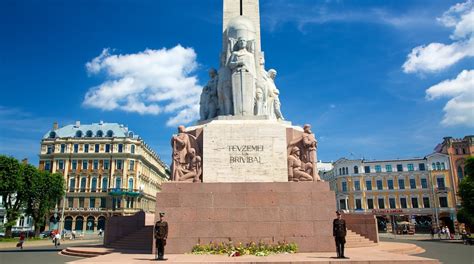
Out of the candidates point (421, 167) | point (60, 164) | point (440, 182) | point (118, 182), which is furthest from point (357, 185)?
point (60, 164)

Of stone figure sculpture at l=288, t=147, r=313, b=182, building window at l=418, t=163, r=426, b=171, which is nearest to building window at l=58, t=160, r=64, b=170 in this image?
stone figure sculpture at l=288, t=147, r=313, b=182

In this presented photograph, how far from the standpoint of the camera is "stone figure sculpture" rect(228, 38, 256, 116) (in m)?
15.8

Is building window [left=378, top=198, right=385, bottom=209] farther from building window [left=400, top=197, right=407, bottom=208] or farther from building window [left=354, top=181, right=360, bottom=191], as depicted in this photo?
building window [left=354, top=181, right=360, bottom=191]

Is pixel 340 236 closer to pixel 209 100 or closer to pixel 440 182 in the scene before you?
pixel 209 100

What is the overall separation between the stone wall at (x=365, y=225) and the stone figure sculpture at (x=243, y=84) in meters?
7.58

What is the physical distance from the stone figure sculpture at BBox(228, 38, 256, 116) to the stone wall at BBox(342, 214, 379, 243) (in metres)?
7.58

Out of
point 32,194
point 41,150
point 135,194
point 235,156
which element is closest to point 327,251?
point 235,156

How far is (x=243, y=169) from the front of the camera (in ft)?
46.5

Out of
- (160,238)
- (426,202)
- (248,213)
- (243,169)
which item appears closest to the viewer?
(160,238)

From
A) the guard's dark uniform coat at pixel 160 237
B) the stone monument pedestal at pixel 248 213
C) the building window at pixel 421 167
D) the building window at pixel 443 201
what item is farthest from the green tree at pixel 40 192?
the building window at pixel 443 201

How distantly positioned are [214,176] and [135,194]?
59.0 meters

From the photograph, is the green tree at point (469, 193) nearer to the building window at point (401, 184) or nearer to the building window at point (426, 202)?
the building window at point (401, 184)

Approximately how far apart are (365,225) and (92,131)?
65.9 metres

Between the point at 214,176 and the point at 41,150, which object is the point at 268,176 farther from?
the point at 41,150
